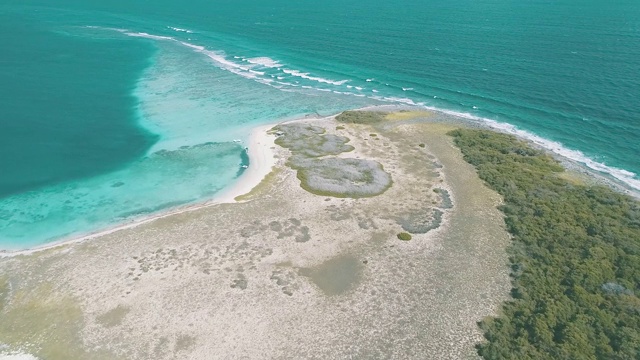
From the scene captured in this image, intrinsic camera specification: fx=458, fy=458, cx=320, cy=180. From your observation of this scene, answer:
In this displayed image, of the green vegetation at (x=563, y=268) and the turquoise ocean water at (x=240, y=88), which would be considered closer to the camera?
the green vegetation at (x=563, y=268)

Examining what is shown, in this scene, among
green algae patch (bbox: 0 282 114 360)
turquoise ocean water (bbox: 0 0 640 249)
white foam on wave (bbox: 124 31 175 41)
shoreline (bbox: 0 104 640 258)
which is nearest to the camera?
green algae patch (bbox: 0 282 114 360)

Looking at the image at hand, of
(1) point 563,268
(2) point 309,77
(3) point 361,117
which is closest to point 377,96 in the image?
(3) point 361,117

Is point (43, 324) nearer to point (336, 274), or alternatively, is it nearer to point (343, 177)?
point (336, 274)

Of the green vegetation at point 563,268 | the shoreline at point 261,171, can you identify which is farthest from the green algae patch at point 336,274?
the shoreline at point 261,171

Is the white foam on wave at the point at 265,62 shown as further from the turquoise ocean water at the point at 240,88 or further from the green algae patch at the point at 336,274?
→ the green algae patch at the point at 336,274

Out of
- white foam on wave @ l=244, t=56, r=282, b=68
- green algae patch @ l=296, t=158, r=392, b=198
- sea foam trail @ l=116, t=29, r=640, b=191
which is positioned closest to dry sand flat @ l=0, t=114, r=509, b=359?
green algae patch @ l=296, t=158, r=392, b=198

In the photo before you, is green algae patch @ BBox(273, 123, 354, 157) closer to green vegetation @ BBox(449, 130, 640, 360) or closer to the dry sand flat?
the dry sand flat
